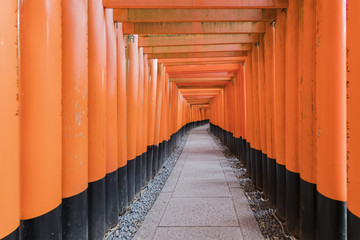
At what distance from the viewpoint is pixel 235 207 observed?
4.50 metres

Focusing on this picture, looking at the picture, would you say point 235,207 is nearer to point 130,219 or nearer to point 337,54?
point 130,219

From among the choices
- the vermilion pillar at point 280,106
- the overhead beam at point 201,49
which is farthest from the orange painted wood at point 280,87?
the overhead beam at point 201,49

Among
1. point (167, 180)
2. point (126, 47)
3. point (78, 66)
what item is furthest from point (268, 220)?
point (126, 47)

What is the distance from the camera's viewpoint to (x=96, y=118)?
3043 millimetres

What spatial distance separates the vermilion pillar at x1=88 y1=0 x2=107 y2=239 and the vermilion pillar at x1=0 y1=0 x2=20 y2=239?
1.32 m

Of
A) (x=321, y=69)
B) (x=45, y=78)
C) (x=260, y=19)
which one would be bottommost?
(x=45, y=78)

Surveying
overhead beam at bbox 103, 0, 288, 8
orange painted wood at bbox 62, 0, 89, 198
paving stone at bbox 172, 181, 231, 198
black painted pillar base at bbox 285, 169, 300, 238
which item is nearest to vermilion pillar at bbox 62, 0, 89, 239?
orange painted wood at bbox 62, 0, 89, 198

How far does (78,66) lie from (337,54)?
8.84ft

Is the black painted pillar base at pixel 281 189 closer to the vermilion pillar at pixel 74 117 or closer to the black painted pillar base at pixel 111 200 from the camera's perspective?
the black painted pillar base at pixel 111 200

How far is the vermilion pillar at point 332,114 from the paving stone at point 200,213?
5.76 ft

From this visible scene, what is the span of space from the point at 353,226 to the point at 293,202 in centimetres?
150

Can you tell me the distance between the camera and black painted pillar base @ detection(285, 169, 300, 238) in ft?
10.6

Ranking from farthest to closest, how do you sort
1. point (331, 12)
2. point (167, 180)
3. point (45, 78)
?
point (167, 180) < point (331, 12) < point (45, 78)

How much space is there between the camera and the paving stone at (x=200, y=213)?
12.8 ft
